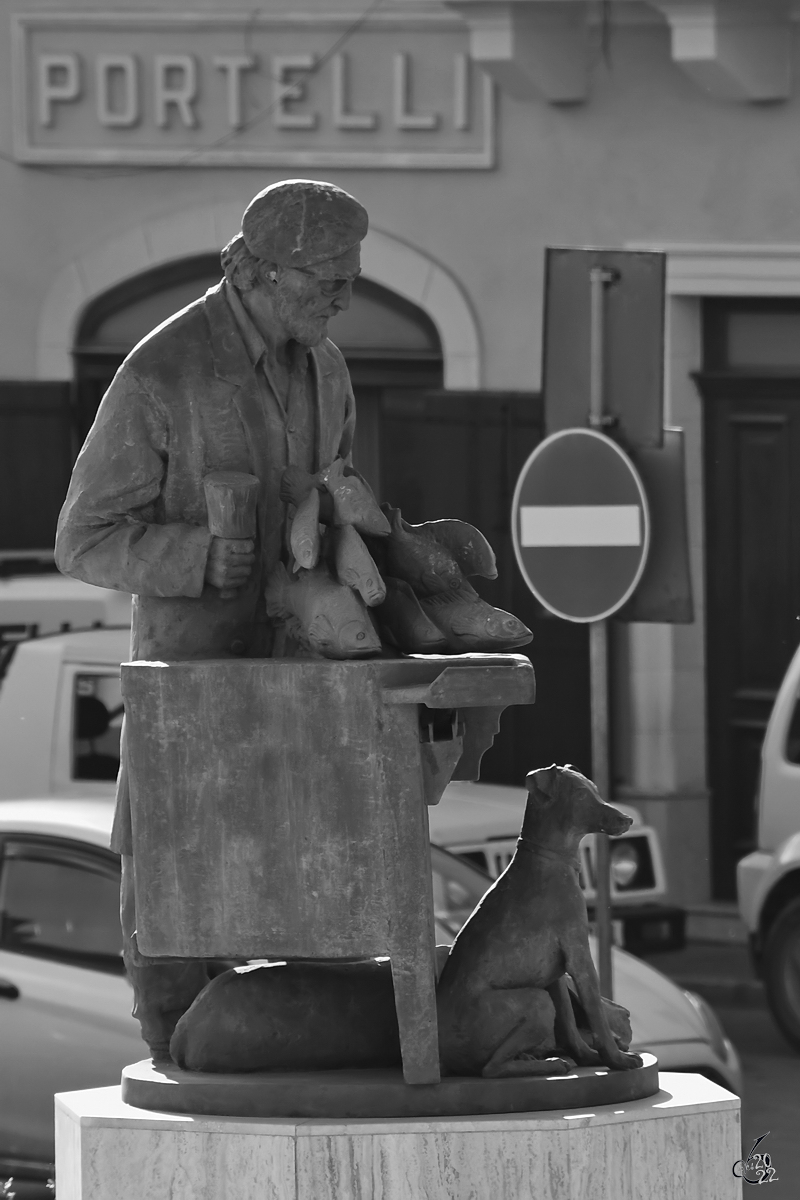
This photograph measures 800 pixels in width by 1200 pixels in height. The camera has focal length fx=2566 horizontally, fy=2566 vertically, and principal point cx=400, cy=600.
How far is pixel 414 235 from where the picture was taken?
14.3 m

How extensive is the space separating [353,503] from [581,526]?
3.98 metres

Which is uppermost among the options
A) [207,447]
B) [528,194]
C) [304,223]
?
[528,194]

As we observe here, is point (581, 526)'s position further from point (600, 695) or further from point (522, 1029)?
point (522, 1029)

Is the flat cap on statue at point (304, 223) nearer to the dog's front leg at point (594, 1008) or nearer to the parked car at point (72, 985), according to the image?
the dog's front leg at point (594, 1008)

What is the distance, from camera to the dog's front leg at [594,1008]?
4816 mm

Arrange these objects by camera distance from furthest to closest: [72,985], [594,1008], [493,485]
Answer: [493,485] < [72,985] < [594,1008]

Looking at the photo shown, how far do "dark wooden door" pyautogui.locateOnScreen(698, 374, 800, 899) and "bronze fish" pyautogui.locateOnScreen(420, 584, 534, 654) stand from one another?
964cm

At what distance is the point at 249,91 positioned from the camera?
1431 centimetres

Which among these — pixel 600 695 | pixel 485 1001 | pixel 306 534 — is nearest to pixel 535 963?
pixel 485 1001

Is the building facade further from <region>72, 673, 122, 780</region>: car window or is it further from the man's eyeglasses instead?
the man's eyeglasses

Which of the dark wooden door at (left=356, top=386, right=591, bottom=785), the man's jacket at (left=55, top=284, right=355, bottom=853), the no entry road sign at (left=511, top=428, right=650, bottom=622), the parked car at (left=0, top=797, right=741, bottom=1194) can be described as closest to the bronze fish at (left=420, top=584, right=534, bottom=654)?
the man's jacket at (left=55, top=284, right=355, bottom=853)

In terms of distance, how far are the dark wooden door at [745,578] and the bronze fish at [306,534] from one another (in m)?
9.80

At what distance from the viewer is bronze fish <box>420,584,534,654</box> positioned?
4.85 m

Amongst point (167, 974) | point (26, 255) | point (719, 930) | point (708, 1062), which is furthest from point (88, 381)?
point (167, 974)
